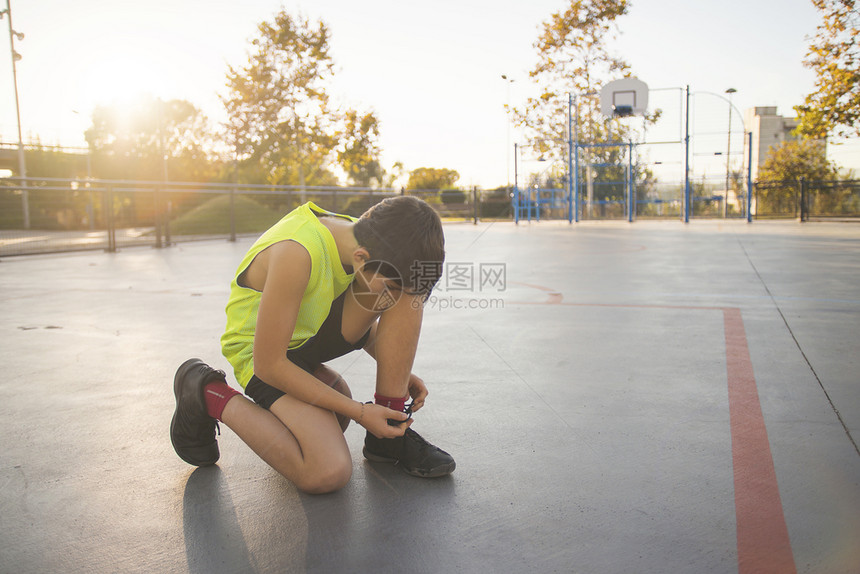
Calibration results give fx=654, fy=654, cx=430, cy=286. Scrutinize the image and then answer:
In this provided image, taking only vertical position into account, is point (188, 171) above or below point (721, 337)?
above

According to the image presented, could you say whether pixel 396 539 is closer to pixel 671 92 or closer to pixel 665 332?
pixel 665 332

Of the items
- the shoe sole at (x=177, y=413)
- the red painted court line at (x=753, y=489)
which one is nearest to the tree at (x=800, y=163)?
the red painted court line at (x=753, y=489)

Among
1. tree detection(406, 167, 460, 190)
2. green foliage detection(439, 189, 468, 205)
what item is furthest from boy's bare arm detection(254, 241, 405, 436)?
tree detection(406, 167, 460, 190)

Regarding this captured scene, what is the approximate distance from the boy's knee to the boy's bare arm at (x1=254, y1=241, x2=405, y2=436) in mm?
125

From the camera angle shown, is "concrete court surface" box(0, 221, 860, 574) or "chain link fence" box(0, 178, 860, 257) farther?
"chain link fence" box(0, 178, 860, 257)

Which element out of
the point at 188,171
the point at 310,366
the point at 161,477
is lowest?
the point at 161,477

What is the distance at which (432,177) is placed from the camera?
31.0 m

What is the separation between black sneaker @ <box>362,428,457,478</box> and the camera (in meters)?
1.67

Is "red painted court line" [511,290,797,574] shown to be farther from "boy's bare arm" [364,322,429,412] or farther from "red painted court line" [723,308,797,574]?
"boy's bare arm" [364,322,429,412]

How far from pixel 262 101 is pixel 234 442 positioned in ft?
62.5

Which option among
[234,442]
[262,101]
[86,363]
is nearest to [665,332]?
[234,442]

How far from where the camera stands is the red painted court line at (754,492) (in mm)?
1260

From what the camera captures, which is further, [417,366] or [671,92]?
[671,92]

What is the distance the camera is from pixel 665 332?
10.9 feet
